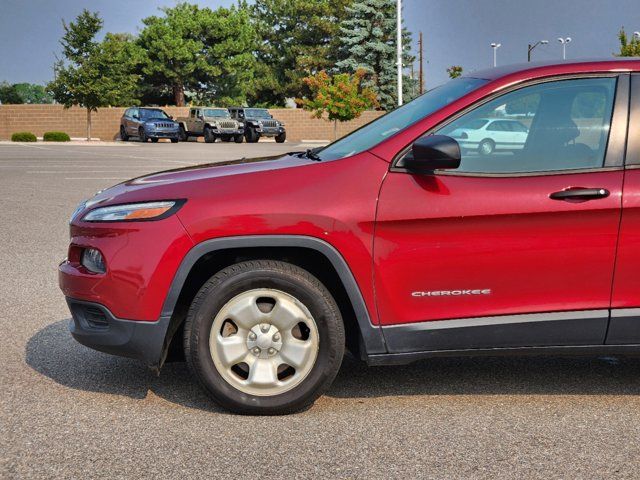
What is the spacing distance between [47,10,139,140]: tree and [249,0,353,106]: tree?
66.6ft

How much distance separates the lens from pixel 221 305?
448 cm

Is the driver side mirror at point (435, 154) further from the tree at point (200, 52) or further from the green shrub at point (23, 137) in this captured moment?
the tree at point (200, 52)

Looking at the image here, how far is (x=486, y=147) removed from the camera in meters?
4.55

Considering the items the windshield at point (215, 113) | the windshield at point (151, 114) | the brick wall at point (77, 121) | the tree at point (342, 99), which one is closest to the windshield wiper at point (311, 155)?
the windshield at point (151, 114)

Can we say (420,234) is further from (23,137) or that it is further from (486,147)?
(23,137)

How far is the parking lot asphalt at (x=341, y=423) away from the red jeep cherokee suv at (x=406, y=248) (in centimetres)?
30

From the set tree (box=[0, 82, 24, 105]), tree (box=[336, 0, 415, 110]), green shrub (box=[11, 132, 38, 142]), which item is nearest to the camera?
green shrub (box=[11, 132, 38, 142])

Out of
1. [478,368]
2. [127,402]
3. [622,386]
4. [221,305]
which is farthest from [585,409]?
[127,402]

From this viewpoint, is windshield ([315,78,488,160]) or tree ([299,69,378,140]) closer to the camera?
windshield ([315,78,488,160])

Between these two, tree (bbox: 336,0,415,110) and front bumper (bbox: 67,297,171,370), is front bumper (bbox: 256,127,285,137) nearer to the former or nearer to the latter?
tree (bbox: 336,0,415,110)

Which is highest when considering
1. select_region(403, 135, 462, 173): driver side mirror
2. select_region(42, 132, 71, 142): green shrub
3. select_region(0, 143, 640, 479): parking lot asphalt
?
select_region(403, 135, 462, 173): driver side mirror

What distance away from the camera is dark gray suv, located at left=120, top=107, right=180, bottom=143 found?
4872 cm

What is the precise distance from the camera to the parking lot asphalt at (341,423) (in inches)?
153

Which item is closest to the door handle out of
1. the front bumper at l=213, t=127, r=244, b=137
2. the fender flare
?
the fender flare
